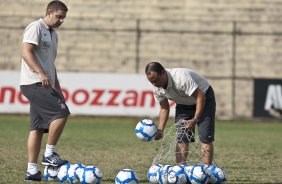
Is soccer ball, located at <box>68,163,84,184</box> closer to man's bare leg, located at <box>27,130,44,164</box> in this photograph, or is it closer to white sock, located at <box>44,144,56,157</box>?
white sock, located at <box>44,144,56,157</box>

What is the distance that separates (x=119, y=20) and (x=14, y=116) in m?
5.42

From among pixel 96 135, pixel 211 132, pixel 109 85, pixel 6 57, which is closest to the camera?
pixel 211 132

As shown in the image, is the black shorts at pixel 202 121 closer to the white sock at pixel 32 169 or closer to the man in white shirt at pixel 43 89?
the man in white shirt at pixel 43 89

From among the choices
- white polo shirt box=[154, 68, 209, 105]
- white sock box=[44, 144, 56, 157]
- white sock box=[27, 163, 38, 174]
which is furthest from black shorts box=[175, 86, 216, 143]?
white sock box=[27, 163, 38, 174]

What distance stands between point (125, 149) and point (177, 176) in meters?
6.02

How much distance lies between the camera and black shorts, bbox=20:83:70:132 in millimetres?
10734

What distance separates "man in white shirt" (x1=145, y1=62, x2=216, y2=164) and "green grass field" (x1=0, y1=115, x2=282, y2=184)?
0.62 metres

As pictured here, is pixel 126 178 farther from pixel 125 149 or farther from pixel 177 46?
pixel 177 46

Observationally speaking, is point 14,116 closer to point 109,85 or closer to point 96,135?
point 109,85

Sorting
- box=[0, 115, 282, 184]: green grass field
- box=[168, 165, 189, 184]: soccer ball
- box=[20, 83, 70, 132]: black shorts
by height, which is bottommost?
box=[0, 115, 282, 184]: green grass field

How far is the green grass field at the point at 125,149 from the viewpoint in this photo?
39.3 ft

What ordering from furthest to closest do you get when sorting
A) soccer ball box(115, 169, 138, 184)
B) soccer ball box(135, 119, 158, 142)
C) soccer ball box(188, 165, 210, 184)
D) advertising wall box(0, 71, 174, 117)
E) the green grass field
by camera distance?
advertising wall box(0, 71, 174, 117) → the green grass field → soccer ball box(135, 119, 158, 142) → soccer ball box(188, 165, 210, 184) → soccer ball box(115, 169, 138, 184)

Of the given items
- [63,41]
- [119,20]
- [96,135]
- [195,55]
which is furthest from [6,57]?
[96,135]

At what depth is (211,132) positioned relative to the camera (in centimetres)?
1119
